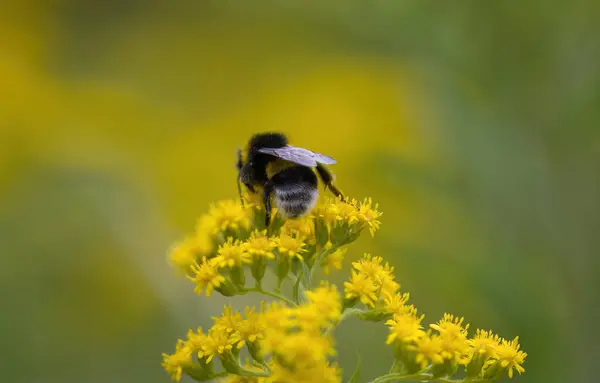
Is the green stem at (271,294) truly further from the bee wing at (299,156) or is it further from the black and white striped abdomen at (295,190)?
the bee wing at (299,156)

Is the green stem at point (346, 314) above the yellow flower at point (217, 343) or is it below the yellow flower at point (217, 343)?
above

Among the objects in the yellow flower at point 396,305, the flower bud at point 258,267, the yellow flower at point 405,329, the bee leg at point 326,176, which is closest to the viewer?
the yellow flower at point 405,329

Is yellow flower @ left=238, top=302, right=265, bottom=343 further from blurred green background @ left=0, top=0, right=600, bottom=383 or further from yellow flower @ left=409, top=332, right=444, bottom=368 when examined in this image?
blurred green background @ left=0, top=0, right=600, bottom=383

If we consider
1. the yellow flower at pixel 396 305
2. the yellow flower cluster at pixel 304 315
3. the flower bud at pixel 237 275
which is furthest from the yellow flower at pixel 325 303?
the flower bud at pixel 237 275

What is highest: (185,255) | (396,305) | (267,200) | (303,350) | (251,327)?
(267,200)

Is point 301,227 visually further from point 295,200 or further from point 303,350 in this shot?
point 303,350

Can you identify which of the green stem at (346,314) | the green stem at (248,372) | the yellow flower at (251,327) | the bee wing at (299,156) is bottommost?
the green stem at (248,372)

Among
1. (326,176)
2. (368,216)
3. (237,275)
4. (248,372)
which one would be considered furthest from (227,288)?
(326,176)
